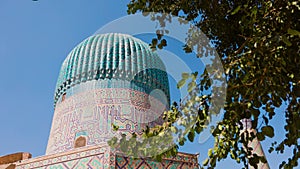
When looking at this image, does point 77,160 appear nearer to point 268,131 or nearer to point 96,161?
point 96,161

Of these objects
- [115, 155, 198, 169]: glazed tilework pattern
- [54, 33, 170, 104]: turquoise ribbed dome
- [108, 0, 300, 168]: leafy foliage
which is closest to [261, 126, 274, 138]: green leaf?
[108, 0, 300, 168]: leafy foliage

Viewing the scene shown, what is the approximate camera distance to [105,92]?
741cm

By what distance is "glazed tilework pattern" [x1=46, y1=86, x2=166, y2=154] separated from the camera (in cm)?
683

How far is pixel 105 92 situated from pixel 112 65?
26.3 inches

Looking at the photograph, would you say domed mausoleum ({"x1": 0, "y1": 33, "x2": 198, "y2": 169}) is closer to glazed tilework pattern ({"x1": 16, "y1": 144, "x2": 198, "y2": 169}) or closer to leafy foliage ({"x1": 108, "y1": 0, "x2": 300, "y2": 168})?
glazed tilework pattern ({"x1": 16, "y1": 144, "x2": 198, "y2": 169})

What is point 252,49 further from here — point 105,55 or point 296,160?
point 105,55

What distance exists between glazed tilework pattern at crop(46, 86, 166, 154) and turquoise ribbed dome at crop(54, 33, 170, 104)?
0.34m

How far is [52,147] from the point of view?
7.12 metres

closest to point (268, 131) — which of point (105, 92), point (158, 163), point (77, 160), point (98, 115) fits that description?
point (158, 163)

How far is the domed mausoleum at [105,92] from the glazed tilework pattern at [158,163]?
175 cm

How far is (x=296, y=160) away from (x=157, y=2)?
4.29 ft

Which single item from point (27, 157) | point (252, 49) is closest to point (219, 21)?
point (252, 49)

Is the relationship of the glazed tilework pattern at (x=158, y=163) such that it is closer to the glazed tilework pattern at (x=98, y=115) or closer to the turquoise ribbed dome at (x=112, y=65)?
the glazed tilework pattern at (x=98, y=115)

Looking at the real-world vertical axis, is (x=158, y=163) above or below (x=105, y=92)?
below
